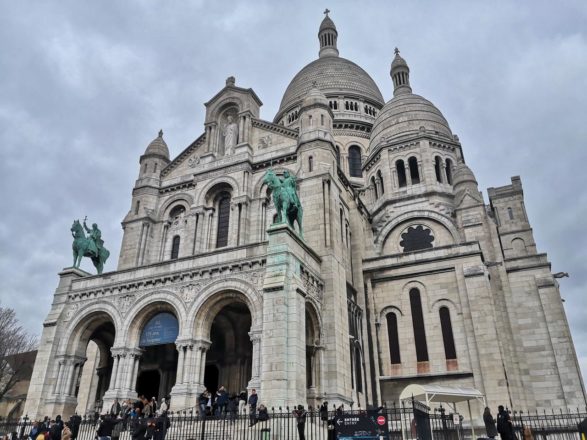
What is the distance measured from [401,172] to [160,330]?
21918 mm

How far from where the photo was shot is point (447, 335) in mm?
26469

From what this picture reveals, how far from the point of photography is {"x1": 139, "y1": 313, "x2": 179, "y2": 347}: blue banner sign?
21.8 meters

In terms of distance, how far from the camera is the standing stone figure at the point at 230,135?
102 ft

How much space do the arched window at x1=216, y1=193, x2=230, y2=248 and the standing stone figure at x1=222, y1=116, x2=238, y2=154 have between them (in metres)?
3.16

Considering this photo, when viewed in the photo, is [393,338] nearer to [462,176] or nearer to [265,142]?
[462,176]

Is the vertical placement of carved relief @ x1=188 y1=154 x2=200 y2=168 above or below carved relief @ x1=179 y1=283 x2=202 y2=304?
above

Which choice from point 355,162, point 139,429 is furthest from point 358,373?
point 355,162

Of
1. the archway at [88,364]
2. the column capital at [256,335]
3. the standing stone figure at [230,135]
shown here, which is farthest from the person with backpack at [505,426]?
the standing stone figure at [230,135]

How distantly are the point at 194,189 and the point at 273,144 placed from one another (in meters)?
5.96

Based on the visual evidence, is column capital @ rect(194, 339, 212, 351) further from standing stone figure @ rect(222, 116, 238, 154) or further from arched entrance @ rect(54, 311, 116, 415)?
standing stone figure @ rect(222, 116, 238, 154)

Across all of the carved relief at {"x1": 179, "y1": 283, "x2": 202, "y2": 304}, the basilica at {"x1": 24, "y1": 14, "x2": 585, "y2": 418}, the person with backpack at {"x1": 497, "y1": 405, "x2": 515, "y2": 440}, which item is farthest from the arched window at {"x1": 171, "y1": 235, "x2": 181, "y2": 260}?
the person with backpack at {"x1": 497, "y1": 405, "x2": 515, "y2": 440}

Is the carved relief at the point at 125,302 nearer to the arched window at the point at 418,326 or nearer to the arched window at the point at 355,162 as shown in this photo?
the arched window at the point at 418,326

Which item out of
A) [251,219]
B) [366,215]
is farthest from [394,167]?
[251,219]

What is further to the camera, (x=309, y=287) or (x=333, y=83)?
(x=333, y=83)
